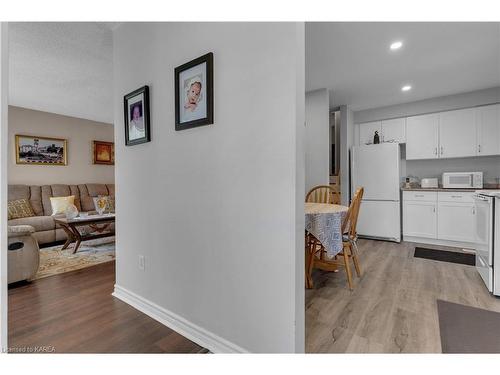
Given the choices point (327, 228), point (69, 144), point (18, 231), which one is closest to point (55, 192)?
point (69, 144)

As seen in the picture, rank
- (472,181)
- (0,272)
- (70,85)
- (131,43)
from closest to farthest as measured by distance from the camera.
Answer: (0,272) → (131,43) → (70,85) → (472,181)

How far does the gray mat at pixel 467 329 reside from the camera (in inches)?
60.3

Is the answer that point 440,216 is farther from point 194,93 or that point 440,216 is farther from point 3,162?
point 3,162

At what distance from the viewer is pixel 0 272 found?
2.59ft

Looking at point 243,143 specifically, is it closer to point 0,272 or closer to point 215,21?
point 215,21

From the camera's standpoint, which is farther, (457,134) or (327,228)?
(457,134)

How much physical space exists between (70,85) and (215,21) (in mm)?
3154

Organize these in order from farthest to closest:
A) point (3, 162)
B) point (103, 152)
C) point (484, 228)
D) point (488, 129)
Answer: point (103, 152) → point (488, 129) → point (484, 228) → point (3, 162)

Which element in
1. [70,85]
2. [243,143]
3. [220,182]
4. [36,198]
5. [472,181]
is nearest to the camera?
[243,143]

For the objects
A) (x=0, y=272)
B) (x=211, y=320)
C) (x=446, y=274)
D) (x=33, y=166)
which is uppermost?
(x=33, y=166)

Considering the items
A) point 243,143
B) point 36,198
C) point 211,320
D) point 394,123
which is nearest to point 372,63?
point 394,123

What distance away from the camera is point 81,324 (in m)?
1.76

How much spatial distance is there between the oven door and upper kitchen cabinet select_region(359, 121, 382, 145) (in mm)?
2300

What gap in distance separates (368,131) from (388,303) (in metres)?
3.50
